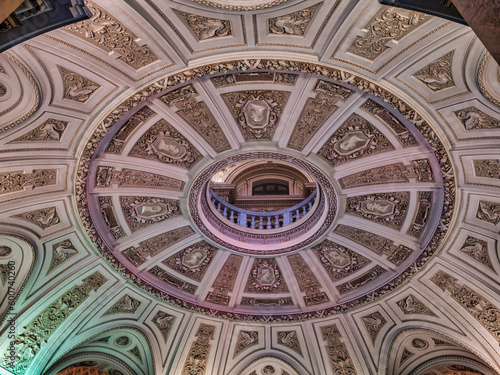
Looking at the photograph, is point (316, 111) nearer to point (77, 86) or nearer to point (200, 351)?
point (77, 86)

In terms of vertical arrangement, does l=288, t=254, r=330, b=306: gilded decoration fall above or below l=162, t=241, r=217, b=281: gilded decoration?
below

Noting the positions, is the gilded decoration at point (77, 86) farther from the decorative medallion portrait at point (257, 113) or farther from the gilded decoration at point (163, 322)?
the gilded decoration at point (163, 322)

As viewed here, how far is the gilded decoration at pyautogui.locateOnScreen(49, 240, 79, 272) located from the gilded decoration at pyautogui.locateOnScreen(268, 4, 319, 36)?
27.2ft

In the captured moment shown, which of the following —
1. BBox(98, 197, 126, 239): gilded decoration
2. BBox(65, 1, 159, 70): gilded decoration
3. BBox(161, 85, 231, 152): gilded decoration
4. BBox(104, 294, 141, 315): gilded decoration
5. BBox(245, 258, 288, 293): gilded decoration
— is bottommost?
BBox(104, 294, 141, 315): gilded decoration

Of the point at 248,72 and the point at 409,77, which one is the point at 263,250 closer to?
the point at 248,72

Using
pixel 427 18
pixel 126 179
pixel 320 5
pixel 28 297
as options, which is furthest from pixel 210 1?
pixel 28 297

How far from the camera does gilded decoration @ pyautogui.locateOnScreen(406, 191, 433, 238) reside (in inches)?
482

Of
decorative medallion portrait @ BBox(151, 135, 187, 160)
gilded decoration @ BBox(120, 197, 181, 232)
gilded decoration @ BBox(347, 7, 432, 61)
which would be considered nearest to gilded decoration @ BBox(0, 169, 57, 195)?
gilded decoration @ BBox(120, 197, 181, 232)

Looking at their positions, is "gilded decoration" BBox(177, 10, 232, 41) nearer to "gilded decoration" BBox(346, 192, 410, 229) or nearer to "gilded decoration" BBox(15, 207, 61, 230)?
"gilded decoration" BBox(15, 207, 61, 230)

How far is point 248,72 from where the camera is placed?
10.2 meters

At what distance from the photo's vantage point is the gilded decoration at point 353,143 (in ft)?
37.2

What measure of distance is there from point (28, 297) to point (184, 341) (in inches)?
Result: 216

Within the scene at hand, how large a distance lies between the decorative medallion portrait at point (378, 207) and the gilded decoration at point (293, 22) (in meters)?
6.10

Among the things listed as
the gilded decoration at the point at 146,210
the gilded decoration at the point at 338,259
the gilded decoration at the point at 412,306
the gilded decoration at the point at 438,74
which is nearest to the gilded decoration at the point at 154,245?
the gilded decoration at the point at 146,210
